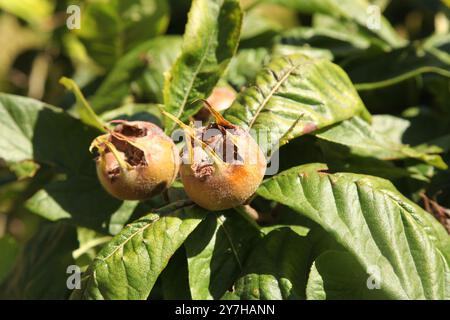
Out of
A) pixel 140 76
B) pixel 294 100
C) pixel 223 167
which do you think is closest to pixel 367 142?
pixel 294 100

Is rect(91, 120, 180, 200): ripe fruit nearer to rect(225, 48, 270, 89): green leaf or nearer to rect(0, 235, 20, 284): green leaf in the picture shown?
rect(225, 48, 270, 89): green leaf

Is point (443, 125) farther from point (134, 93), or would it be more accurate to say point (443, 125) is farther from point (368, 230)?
point (134, 93)

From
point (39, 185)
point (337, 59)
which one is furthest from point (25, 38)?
point (337, 59)

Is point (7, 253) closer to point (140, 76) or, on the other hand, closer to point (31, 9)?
point (140, 76)

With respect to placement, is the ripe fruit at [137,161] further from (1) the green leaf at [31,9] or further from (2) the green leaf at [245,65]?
(1) the green leaf at [31,9]

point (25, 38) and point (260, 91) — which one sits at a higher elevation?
point (25, 38)

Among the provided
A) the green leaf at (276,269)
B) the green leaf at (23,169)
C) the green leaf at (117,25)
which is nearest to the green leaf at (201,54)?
the green leaf at (276,269)
